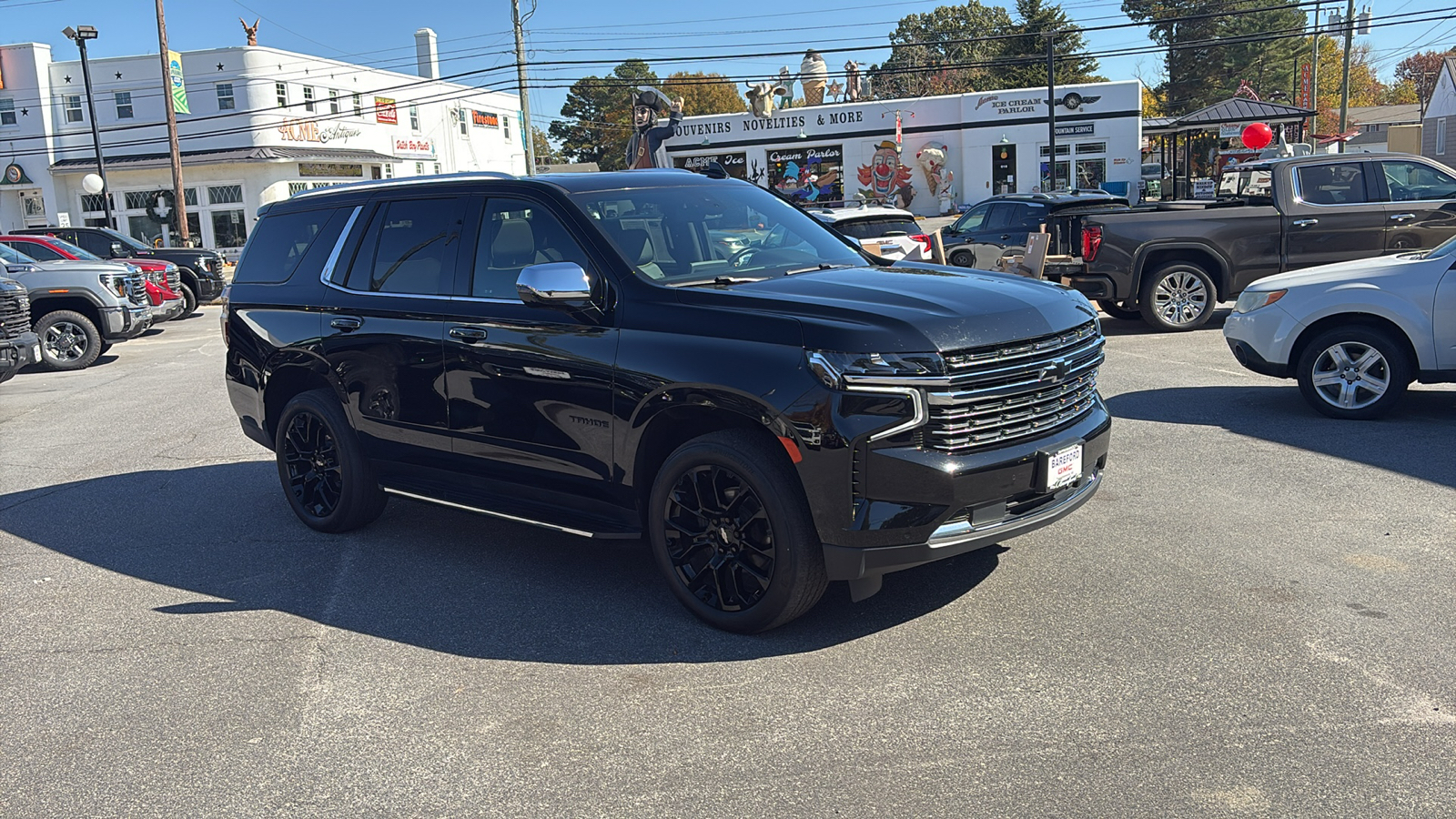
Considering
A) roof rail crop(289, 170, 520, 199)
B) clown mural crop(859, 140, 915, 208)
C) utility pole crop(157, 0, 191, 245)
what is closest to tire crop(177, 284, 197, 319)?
utility pole crop(157, 0, 191, 245)

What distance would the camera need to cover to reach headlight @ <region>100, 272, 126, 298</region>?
1661cm

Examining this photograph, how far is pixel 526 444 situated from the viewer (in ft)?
17.6

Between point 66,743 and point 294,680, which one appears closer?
→ point 66,743

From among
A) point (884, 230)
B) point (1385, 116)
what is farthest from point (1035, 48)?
point (884, 230)

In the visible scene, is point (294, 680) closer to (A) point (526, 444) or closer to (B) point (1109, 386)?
(A) point (526, 444)

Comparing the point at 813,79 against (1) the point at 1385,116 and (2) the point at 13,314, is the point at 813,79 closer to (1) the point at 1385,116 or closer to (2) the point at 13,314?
(2) the point at 13,314

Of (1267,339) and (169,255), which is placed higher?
(169,255)

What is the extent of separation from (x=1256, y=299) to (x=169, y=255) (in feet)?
74.1

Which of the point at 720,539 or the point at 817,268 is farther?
the point at 817,268

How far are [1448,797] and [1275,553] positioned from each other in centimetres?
236

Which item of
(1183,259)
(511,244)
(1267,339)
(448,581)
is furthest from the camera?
(1183,259)

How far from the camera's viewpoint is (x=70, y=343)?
1650 centimetres

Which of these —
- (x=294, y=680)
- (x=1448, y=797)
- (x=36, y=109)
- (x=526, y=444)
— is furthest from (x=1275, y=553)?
(x=36, y=109)

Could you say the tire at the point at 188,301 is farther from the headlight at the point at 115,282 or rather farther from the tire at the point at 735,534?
the tire at the point at 735,534
